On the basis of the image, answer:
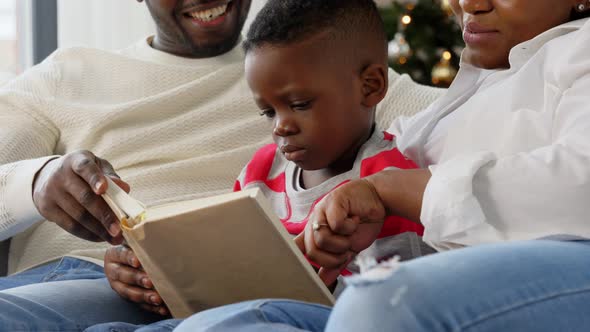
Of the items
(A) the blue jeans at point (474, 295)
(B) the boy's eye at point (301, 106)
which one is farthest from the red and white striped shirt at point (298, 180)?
(A) the blue jeans at point (474, 295)

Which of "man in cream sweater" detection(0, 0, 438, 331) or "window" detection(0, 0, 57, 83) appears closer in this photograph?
"man in cream sweater" detection(0, 0, 438, 331)

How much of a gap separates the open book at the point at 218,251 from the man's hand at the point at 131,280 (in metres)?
0.12

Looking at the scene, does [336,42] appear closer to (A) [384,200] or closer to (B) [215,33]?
(A) [384,200]

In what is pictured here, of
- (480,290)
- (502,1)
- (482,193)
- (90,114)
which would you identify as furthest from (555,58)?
(90,114)

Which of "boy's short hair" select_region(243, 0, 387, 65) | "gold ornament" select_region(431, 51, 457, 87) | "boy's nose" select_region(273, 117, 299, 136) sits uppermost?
"boy's short hair" select_region(243, 0, 387, 65)

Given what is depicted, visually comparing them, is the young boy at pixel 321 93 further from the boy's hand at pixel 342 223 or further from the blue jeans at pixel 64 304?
the blue jeans at pixel 64 304

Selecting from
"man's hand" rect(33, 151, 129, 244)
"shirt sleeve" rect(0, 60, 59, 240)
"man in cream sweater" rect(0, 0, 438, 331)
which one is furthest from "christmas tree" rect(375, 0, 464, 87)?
"man's hand" rect(33, 151, 129, 244)

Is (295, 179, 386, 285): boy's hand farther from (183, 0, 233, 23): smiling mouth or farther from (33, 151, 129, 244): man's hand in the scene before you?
(183, 0, 233, 23): smiling mouth

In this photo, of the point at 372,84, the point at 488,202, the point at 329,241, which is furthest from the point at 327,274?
the point at 372,84

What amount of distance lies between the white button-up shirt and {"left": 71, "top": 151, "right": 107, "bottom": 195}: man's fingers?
0.45 metres

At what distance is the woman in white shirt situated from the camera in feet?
2.49

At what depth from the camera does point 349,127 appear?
1.32 m

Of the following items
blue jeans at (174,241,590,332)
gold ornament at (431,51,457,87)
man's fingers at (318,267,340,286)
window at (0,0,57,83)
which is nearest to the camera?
blue jeans at (174,241,590,332)

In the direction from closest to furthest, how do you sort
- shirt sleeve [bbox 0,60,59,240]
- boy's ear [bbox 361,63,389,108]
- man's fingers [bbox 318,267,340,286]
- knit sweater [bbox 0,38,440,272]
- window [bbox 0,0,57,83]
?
man's fingers [bbox 318,267,340,286] < boy's ear [bbox 361,63,389,108] < shirt sleeve [bbox 0,60,59,240] < knit sweater [bbox 0,38,440,272] < window [bbox 0,0,57,83]
